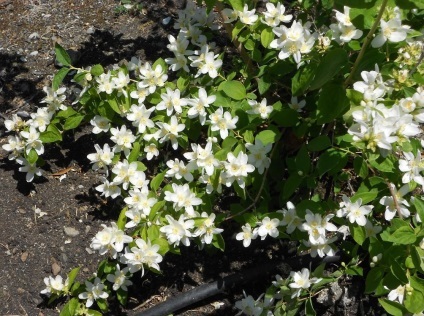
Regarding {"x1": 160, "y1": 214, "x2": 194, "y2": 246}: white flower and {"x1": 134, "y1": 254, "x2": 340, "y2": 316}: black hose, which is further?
{"x1": 134, "y1": 254, "x2": 340, "y2": 316}: black hose

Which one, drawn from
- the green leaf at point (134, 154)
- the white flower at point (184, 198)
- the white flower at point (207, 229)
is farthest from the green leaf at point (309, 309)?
the green leaf at point (134, 154)

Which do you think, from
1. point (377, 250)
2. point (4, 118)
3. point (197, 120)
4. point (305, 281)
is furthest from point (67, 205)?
point (377, 250)

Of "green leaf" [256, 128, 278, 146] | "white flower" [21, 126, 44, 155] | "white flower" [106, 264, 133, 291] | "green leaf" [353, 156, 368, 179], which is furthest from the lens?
"white flower" [21, 126, 44, 155]

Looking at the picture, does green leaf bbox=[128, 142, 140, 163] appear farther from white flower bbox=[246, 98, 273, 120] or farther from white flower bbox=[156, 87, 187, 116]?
white flower bbox=[246, 98, 273, 120]

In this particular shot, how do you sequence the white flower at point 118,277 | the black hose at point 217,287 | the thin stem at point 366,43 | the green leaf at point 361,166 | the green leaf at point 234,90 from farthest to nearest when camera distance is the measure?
1. the black hose at point 217,287
2. the white flower at point 118,277
3. the green leaf at point 234,90
4. the green leaf at point 361,166
5. the thin stem at point 366,43

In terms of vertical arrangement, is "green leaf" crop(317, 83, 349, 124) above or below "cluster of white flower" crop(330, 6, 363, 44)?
below

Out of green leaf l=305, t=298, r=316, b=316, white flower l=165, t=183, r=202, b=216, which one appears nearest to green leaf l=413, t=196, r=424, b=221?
green leaf l=305, t=298, r=316, b=316

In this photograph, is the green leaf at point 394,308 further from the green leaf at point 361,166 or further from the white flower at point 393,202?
the green leaf at point 361,166

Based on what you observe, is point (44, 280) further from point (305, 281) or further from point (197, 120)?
point (305, 281)

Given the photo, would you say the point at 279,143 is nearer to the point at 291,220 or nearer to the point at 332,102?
the point at 291,220
